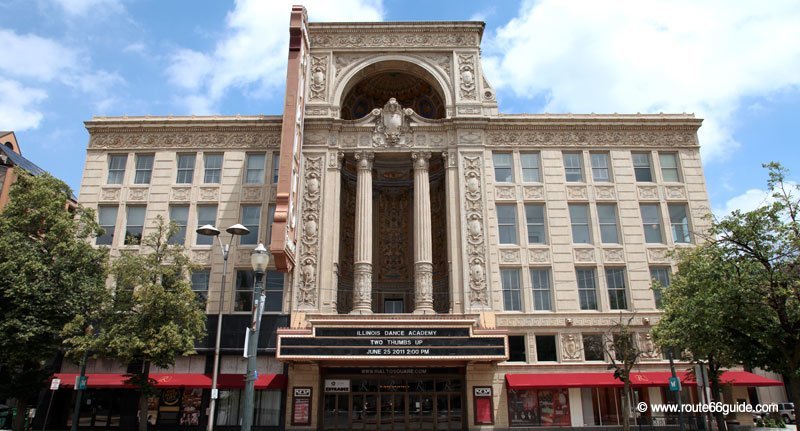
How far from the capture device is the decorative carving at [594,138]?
111 ft

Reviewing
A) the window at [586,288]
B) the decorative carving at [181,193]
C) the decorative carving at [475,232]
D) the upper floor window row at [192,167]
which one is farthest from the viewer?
the upper floor window row at [192,167]

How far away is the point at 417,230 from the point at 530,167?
28.3 ft

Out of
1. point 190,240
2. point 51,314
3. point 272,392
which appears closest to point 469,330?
point 272,392

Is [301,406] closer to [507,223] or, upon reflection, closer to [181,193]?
[181,193]

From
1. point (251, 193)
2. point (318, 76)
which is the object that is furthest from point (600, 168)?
point (251, 193)

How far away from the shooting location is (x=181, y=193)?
33.4 meters

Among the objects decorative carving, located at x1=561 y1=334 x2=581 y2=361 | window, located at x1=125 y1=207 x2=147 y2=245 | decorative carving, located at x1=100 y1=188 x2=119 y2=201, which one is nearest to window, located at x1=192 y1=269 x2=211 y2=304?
window, located at x1=125 y1=207 x2=147 y2=245

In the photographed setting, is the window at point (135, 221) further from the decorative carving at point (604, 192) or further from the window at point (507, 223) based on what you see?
the decorative carving at point (604, 192)

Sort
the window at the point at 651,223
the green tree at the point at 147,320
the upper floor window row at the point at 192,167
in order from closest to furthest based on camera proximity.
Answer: the green tree at the point at 147,320, the window at the point at 651,223, the upper floor window row at the point at 192,167

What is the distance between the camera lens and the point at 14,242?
2558cm

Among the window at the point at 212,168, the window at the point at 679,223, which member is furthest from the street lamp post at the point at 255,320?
the window at the point at 679,223

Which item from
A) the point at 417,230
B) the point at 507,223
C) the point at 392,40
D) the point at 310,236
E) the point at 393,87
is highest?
the point at 392,40

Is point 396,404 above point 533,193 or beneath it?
beneath

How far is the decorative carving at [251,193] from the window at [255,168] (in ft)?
1.84
